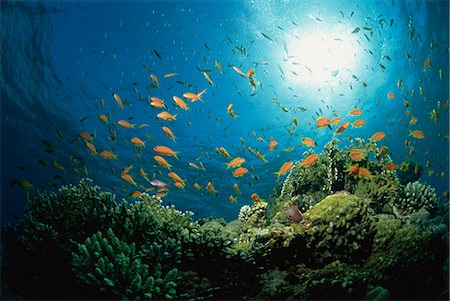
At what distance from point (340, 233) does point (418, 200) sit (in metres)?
3.88

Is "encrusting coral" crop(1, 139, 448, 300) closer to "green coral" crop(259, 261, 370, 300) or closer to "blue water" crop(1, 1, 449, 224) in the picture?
"green coral" crop(259, 261, 370, 300)

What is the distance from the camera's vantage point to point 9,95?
81.8 ft

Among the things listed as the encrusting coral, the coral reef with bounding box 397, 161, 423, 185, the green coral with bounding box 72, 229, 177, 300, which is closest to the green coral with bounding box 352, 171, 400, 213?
the encrusting coral

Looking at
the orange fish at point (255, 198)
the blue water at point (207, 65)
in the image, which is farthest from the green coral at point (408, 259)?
the blue water at point (207, 65)

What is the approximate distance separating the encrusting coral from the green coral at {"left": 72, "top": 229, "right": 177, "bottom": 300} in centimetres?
1

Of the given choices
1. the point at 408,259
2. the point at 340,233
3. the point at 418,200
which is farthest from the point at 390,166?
the point at 408,259

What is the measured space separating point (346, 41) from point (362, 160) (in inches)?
534

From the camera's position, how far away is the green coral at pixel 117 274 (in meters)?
3.58

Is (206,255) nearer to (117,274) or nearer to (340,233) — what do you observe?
(117,274)

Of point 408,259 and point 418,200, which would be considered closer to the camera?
point 408,259

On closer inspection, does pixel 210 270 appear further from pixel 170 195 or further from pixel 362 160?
pixel 170 195

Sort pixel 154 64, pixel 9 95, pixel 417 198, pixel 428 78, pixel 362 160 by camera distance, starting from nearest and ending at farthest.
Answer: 1. pixel 417 198
2. pixel 362 160
3. pixel 154 64
4. pixel 9 95
5. pixel 428 78

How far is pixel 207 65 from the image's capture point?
2003 centimetres

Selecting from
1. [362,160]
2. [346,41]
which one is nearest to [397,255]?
[362,160]
